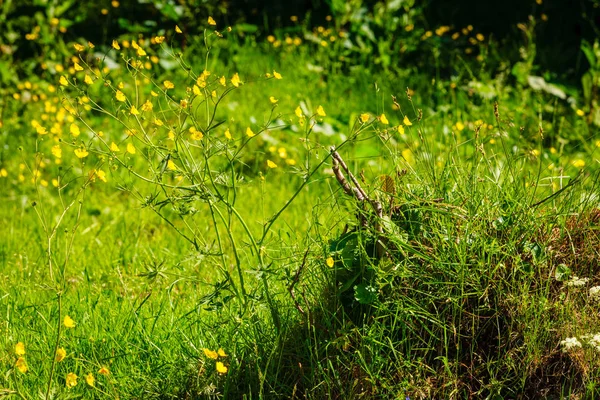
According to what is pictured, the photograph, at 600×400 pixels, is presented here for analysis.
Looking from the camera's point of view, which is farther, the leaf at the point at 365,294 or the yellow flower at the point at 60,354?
the leaf at the point at 365,294

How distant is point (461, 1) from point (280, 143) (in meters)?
2.82

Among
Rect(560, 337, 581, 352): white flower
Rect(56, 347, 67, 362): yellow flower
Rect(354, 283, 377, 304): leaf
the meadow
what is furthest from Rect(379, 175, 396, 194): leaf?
Rect(56, 347, 67, 362): yellow flower

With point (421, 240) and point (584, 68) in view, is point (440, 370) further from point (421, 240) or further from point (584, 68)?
point (584, 68)

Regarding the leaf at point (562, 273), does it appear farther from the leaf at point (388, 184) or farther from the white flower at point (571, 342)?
the leaf at point (388, 184)

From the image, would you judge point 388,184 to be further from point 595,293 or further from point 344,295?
point 595,293

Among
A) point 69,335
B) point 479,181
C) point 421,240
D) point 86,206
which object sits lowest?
point 86,206

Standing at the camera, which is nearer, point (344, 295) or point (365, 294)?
point (365, 294)

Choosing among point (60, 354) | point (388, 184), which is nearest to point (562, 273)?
point (388, 184)

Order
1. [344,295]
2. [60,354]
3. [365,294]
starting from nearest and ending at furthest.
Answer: [60,354] → [365,294] → [344,295]

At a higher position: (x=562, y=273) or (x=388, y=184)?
(x=388, y=184)

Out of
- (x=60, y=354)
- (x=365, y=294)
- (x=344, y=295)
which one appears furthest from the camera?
(x=344, y=295)

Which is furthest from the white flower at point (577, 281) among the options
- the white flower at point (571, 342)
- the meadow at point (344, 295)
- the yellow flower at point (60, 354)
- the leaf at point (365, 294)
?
the yellow flower at point (60, 354)

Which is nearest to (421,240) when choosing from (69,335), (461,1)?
(69,335)

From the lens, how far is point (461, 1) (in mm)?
6594
